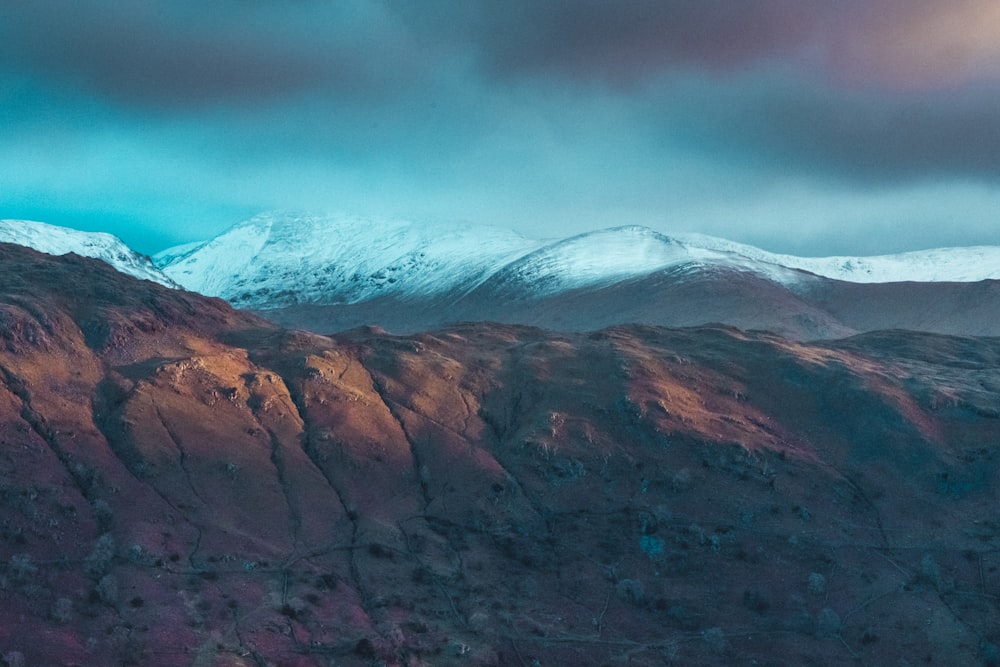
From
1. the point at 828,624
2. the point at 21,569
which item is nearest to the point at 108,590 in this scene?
the point at 21,569

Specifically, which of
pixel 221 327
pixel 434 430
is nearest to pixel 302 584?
pixel 434 430

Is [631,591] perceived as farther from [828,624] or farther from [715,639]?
[828,624]

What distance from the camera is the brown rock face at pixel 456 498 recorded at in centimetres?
6794

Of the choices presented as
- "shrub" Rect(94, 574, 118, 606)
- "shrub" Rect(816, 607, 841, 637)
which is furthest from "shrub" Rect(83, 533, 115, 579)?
"shrub" Rect(816, 607, 841, 637)

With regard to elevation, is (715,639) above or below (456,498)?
below

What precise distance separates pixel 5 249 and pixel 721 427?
75743 millimetres

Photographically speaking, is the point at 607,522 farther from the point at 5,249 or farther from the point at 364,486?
the point at 5,249

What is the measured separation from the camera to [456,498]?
285ft

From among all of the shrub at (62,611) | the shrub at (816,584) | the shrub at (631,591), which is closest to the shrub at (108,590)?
the shrub at (62,611)

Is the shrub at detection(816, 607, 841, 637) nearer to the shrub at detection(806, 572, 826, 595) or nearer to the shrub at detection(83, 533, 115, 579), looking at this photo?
the shrub at detection(806, 572, 826, 595)

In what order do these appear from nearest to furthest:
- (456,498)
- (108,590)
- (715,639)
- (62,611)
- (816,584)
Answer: (62,611), (108,590), (715,639), (816,584), (456,498)

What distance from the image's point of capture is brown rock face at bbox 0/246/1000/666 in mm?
67938

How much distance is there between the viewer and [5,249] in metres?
112

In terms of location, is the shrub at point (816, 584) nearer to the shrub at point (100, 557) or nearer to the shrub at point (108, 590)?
the shrub at point (108, 590)
